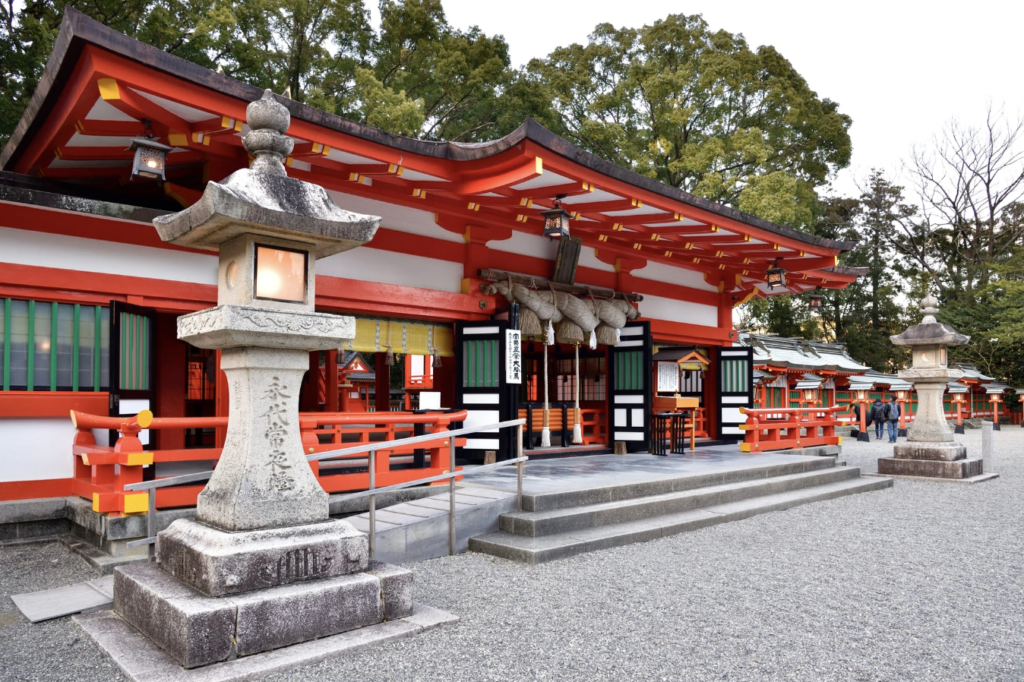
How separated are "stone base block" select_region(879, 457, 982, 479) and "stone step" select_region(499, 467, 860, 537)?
286 centimetres

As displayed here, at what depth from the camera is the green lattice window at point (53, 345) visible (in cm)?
615

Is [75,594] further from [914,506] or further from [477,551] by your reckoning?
[914,506]

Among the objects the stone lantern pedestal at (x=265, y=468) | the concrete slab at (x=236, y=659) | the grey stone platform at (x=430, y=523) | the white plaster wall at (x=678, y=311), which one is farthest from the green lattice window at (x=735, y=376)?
the stone lantern pedestal at (x=265, y=468)

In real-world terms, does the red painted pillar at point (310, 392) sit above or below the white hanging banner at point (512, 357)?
below

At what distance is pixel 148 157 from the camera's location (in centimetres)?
611

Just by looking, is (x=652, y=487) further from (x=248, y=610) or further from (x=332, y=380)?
(x=332, y=380)

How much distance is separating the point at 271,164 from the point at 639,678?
136 inches

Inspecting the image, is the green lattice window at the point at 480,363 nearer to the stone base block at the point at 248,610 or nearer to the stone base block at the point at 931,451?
the stone base block at the point at 248,610

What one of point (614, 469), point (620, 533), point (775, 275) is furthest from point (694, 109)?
point (620, 533)

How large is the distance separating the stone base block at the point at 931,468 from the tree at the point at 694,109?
1120 cm

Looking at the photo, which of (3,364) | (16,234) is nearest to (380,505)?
(3,364)

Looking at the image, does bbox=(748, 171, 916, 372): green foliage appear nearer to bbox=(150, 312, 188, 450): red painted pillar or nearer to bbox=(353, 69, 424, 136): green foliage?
bbox=(353, 69, 424, 136): green foliage

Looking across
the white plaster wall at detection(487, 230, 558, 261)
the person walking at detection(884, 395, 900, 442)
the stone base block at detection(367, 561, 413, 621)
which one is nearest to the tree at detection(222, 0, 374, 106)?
the white plaster wall at detection(487, 230, 558, 261)

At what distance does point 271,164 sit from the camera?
4.20 metres
